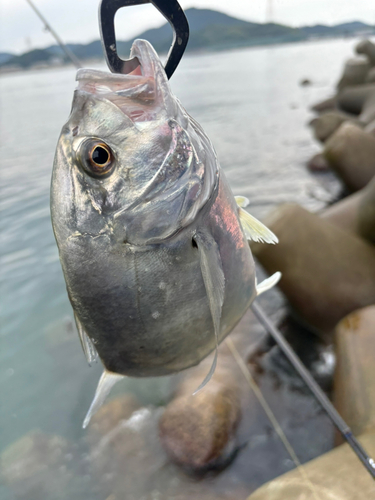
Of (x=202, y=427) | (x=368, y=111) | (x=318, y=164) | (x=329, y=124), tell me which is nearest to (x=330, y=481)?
(x=202, y=427)

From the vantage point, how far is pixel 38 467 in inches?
155

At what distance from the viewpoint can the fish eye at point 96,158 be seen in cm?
117

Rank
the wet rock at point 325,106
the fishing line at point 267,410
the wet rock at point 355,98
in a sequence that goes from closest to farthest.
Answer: the fishing line at point 267,410, the wet rock at point 355,98, the wet rock at point 325,106

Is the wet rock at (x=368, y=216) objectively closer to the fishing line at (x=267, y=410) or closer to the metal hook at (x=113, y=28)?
the fishing line at (x=267, y=410)

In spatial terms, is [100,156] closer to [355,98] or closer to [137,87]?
[137,87]

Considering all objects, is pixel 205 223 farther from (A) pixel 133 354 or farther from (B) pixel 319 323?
(B) pixel 319 323

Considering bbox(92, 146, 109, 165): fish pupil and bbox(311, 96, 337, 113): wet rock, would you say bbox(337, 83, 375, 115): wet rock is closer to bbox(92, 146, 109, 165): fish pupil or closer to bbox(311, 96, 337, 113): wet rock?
bbox(311, 96, 337, 113): wet rock

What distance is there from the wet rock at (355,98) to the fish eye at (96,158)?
17.1 metres

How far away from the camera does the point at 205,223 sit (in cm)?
135

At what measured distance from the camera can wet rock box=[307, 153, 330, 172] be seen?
1180cm

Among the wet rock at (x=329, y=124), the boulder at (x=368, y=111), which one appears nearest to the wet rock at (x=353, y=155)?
the boulder at (x=368, y=111)

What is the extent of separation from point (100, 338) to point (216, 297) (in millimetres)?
498

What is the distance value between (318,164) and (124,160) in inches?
Result: 465

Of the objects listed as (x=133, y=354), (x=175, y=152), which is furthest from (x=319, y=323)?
(x=175, y=152)
